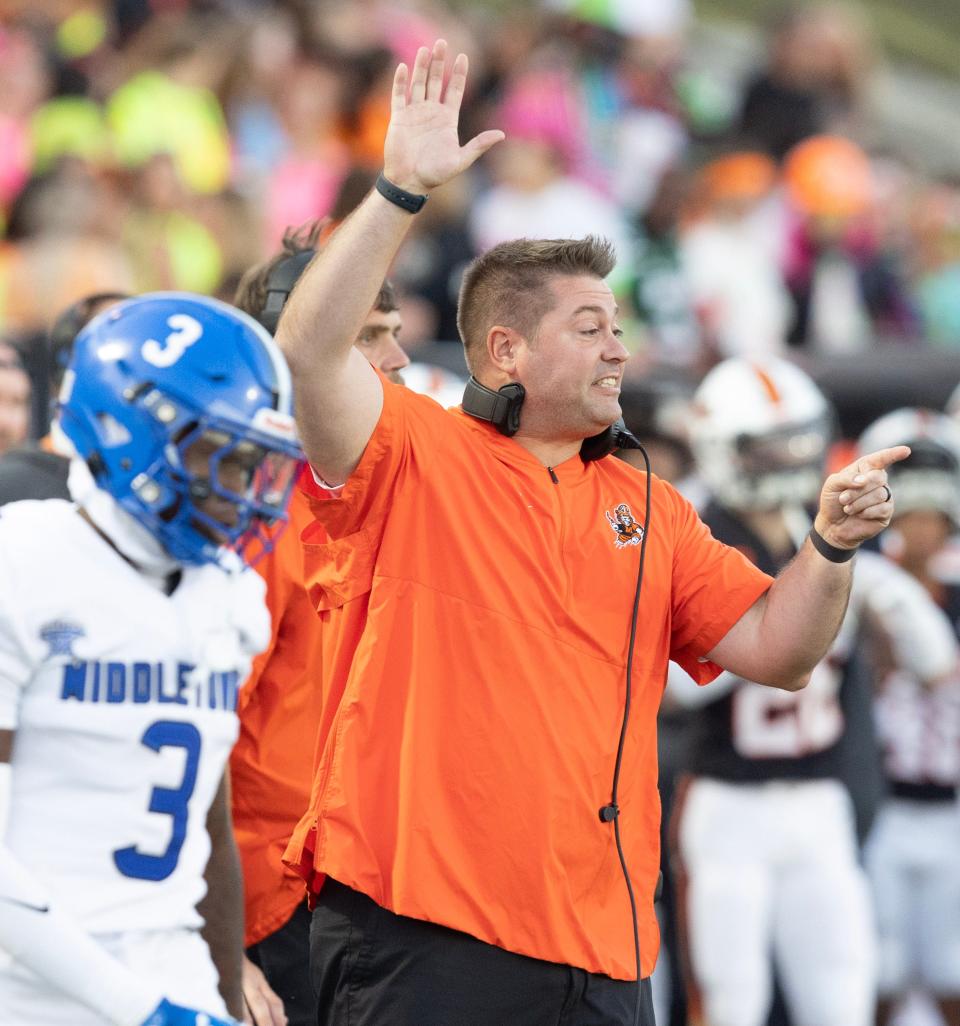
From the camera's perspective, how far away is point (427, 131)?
3.17 metres

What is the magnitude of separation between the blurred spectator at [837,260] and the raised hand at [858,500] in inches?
308

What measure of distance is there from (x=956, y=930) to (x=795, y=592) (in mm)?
4158

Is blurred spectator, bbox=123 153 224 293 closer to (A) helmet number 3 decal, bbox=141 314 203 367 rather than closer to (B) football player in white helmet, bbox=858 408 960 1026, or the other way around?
(B) football player in white helmet, bbox=858 408 960 1026

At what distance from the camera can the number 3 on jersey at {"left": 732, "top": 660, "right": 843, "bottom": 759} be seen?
636cm

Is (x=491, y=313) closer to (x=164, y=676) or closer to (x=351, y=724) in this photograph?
(x=351, y=724)

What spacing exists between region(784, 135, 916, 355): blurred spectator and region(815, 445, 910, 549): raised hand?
7815 millimetres

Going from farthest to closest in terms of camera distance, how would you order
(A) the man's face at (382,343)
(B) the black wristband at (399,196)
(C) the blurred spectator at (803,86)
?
(C) the blurred spectator at (803,86) → (A) the man's face at (382,343) → (B) the black wristband at (399,196)

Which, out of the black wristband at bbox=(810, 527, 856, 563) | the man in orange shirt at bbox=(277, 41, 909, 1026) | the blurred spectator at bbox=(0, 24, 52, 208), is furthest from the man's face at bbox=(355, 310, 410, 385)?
the blurred spectator at bbox=(0, 24, 52, 208)

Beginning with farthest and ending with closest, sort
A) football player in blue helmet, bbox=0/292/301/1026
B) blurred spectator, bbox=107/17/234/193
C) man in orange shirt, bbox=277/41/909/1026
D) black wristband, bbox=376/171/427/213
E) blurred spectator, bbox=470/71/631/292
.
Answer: blurred spectator, bbox=470/71/631/292, blurred spectator, bbox=107/17/234/193, man in orange shirt, bbox=277/41/909/1026, black wristband, bbox=376/171/427/213, football player in blue helmet, bbox=0/292/301/1026

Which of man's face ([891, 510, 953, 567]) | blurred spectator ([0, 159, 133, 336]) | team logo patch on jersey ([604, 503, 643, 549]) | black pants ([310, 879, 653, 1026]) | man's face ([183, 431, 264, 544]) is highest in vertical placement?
man's face ([183, 431, 264, 544])

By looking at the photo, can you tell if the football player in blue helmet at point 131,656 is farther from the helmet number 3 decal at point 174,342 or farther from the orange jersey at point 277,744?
the orange jersey at point 277,744

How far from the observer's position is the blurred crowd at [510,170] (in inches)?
331

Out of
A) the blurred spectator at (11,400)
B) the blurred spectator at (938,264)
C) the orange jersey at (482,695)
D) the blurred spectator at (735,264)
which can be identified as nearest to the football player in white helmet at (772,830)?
the blurred spectator at (11,400)

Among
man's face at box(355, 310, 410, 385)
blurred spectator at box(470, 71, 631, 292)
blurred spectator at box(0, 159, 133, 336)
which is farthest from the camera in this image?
blurred spectator at box(470, 71, 631, 292)
